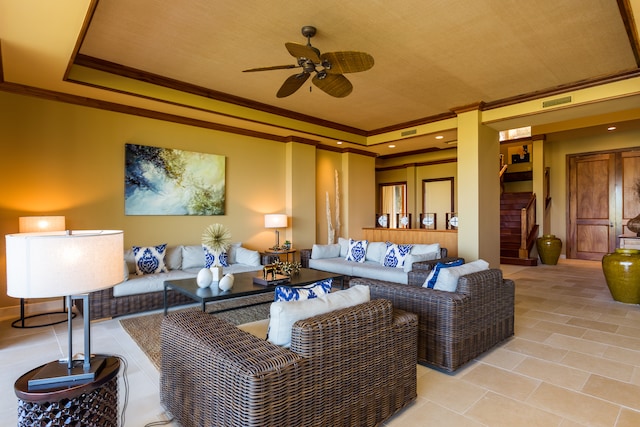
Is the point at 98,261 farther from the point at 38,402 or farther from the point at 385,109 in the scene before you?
the point at 385,109

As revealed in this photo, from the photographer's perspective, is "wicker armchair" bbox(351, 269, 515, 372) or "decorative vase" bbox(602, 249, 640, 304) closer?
"wicker armchair" bbox(351, 269, 515, 372)

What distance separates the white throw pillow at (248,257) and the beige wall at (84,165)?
0.62 meters

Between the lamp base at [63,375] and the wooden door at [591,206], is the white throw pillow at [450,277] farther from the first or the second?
the wooden door at [591,206]

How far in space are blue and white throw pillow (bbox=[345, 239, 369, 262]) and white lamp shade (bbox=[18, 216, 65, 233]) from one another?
397 centimetres

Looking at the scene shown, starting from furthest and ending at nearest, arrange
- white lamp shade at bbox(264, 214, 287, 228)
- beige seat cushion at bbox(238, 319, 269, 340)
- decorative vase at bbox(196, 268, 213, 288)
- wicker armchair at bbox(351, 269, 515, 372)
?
white lamp shade at bbox(264, 214, 287, 228), decorative vase at bbox(196, 268, 213, 288), wicker armchair at bbox(351, 269, 515, 372), beige seat cushion at bbox(238, 319, 269, 340)

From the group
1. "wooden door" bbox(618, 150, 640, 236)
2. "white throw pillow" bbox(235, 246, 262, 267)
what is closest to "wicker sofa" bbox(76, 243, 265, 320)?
"white throw pillow" bbox(235, 246, 262, 267)

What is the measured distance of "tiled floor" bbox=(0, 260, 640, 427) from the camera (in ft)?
7.02

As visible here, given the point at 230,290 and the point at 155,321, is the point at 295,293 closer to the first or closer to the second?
the point at 230,290

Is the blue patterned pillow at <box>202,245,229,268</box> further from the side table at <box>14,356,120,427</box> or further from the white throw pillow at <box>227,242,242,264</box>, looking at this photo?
the side table at <box>14,356,120,427</box>

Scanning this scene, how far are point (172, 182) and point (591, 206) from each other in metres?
9.67

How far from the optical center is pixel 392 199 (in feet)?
37.7

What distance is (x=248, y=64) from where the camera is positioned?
4098mm

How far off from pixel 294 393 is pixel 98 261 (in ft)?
3.34

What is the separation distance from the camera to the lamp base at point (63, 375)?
53.8 inches
